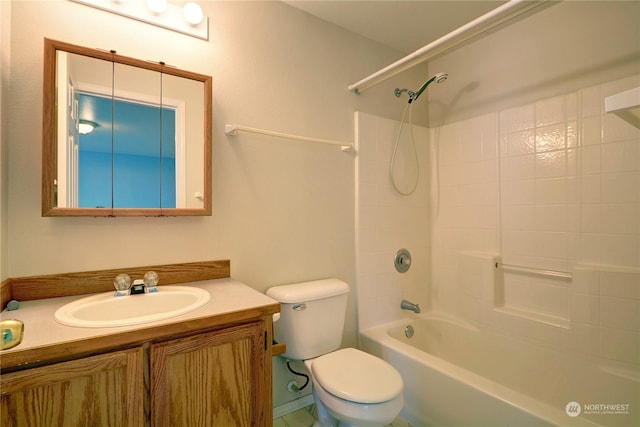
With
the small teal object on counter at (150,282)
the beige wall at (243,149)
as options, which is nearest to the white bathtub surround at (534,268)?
the beige wall at (243,149)

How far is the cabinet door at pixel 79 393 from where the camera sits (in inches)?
28.9

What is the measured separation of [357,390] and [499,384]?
0.69m

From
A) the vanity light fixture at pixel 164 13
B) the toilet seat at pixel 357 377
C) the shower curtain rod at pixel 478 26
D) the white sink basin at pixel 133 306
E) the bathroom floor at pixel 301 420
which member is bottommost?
the bathroom floor at pixel 301 420

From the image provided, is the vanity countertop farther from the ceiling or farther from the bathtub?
the ceiling

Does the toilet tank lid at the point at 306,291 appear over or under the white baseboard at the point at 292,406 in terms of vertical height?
over

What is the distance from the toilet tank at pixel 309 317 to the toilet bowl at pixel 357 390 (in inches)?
5.5

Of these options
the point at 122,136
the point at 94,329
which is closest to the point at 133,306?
the point at 94,329

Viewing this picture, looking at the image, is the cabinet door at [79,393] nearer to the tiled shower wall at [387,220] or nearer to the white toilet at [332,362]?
the white toilet at [332,362]

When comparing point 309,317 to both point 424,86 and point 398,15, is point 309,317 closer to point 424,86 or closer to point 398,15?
point 424,86

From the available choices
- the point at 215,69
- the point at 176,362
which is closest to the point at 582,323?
the point at 176,362

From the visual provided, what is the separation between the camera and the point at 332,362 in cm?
141

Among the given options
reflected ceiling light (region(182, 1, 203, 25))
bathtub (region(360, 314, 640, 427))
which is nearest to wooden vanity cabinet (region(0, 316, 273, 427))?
bathtub (region(360, 314, 640, 427))

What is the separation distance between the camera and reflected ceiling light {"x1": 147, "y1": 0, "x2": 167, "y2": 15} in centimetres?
128

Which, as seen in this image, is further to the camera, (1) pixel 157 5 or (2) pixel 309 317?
(2) pixel 309 317
